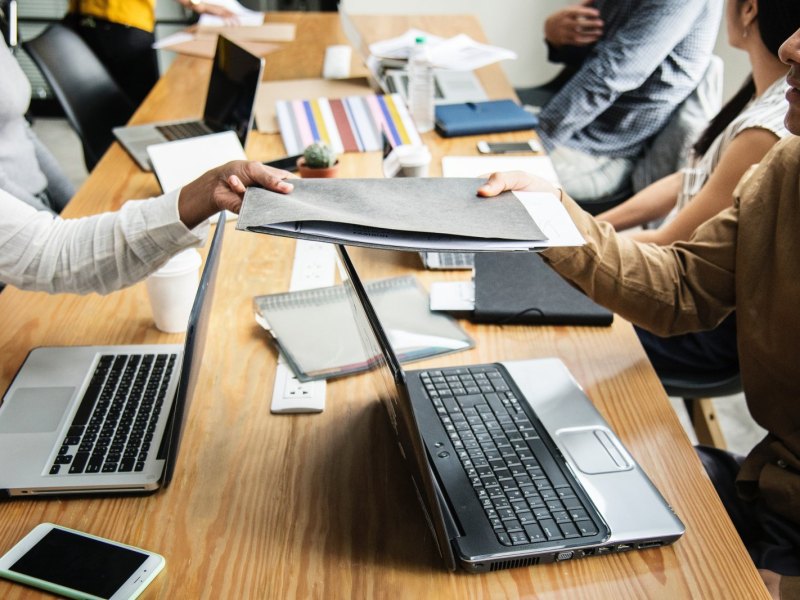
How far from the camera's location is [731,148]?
4.40 ft

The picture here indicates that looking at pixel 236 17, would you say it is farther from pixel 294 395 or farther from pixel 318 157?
pixel 294 395

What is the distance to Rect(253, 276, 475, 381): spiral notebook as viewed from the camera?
3.40ft

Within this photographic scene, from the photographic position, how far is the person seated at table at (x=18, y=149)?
5.14 feet

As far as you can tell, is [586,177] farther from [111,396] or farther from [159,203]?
[111,396]

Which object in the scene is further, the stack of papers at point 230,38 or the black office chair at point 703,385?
the stack of papers at point 230,38

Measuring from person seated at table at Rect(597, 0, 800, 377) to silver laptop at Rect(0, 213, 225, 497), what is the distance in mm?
929

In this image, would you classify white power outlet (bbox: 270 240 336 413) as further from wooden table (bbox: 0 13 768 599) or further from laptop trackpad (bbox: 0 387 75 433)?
laptop trackpad (bbox: 0 387 75 433)

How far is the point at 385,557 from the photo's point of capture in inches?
29.6

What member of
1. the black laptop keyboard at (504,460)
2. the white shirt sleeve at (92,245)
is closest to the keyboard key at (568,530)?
the black laptop keyboard at (504,460)

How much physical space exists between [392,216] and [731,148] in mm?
873

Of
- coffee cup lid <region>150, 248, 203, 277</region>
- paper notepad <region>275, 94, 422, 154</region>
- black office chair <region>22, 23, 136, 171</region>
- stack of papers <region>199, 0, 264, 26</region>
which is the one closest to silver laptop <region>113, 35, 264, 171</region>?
paper notepad <region>275, 94, 422, 154</region>

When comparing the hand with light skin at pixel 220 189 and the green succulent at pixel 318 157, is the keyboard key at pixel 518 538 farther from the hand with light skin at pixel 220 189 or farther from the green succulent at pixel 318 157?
the green succulent at pixel 318 157

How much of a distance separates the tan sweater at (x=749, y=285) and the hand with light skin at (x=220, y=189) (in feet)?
1.36

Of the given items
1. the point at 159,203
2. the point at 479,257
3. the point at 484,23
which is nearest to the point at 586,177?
the point at 479,257
